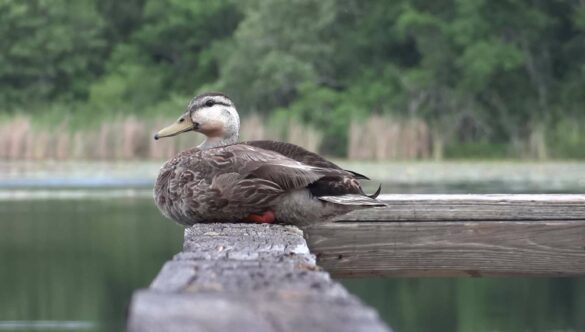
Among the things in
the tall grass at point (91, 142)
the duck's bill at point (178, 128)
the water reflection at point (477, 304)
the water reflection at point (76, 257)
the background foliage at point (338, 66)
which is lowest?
the water reflection at point (477, 304)

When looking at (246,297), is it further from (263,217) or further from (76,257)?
(76,257)

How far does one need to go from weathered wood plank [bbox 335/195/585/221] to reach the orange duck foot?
0.21 meters

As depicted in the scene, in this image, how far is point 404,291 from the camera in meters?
22.4

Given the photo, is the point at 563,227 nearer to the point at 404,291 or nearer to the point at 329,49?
the point at 404,291

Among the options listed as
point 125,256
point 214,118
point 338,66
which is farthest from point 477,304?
point 214,118

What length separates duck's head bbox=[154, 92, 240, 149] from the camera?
12.9 feet

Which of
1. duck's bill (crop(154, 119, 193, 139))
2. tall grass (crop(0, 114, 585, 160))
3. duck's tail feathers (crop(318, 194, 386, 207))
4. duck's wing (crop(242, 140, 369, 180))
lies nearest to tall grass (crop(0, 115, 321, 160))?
tall grass (crop(0, 114, 585, 160))

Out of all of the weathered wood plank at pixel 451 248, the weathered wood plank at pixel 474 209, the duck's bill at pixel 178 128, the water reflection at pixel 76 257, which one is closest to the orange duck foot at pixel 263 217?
the weathered wood plank at pixel 451 248

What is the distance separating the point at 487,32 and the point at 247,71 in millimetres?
5703

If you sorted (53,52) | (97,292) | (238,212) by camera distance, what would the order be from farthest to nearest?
1. (53,52)
2. (97,292)
3. (238,212)

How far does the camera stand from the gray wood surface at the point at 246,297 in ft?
5.08

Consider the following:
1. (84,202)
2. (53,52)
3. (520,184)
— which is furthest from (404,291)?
(53,52)

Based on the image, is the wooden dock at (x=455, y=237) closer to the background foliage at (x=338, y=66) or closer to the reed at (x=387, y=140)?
the reed at (x=387, y=140)

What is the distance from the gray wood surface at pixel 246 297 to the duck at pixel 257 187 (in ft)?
2.16
